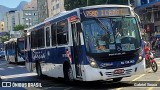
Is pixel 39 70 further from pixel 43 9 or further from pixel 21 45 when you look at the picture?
pixel 43 9

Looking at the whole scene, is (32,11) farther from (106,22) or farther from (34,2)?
(106,22)

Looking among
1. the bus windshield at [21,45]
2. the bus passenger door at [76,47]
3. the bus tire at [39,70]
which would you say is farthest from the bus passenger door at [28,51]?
the bus windshield at [21,45]

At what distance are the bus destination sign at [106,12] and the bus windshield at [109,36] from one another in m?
0.20

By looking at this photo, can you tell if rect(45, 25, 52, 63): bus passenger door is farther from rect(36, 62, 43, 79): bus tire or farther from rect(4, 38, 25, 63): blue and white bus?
rect(4, 38, 25, 63): blue and white bus

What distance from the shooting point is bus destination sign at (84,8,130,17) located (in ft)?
42.6

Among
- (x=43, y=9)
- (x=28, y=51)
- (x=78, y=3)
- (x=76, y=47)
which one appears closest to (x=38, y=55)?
(x=28, y=51)

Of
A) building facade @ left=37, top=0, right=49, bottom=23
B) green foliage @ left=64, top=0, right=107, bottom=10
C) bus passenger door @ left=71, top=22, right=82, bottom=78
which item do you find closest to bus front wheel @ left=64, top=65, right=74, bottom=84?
bus passenger door @ left=71, top=22, right=82, bottom=78

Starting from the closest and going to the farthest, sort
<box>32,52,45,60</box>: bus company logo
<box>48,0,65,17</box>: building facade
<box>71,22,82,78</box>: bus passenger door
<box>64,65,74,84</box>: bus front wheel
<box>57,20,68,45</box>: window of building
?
<box>71,22,82,78</box>: bus passenger door, <box>64,65,74,84</box>: bus front wheel, <box>57,20,68,45</box>: window of building, <box>32,52,45,60</box>: bus company logo, <box>48,0,65,17</box>: building facade

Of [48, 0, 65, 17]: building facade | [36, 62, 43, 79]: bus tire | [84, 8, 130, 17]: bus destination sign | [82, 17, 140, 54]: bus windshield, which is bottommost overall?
[36, 62, 43, 79]: bus tire

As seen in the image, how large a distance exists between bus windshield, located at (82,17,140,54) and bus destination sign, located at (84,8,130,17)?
0.20 metres

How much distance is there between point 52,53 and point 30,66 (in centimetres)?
530

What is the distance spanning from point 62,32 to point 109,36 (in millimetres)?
2798

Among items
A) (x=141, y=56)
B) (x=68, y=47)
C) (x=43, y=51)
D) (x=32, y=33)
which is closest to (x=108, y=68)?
(x=141, y=56)

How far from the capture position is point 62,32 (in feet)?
48.8
